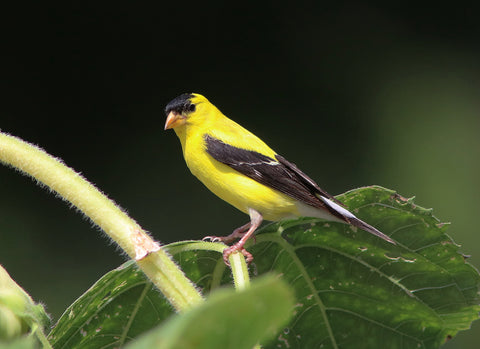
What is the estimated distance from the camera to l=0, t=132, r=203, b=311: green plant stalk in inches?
30.1

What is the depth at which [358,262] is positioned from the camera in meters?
1.21

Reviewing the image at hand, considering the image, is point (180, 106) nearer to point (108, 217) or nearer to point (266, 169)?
point (266, 169)

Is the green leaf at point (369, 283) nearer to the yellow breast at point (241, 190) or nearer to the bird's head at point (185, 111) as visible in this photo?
the yellow breast at point (241, 190)

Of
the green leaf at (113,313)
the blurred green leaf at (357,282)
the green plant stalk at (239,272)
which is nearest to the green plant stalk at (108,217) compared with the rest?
the green plant stalk at (239,272)

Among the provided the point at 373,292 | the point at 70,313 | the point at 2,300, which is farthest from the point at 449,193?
the point at 2,300

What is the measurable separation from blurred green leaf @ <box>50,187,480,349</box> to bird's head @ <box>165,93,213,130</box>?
115 centimetres

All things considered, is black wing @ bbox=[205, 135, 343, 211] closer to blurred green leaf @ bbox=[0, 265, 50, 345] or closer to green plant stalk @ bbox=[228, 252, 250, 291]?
green plant stalk @ bbox=[228, 252, 250, 291]

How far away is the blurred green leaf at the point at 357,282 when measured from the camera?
1.14 m

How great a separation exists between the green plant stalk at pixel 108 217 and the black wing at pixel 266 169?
1.21 metres

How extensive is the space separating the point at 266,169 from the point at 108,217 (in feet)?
4.39

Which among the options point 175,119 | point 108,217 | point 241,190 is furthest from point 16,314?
point 175,119

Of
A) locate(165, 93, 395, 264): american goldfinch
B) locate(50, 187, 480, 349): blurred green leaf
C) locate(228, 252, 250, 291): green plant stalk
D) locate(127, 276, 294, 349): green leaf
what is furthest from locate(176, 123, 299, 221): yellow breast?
locate(127, 276, 294, 349): green leaf

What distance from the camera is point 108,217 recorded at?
77cm

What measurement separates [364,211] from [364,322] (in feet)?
0.69
